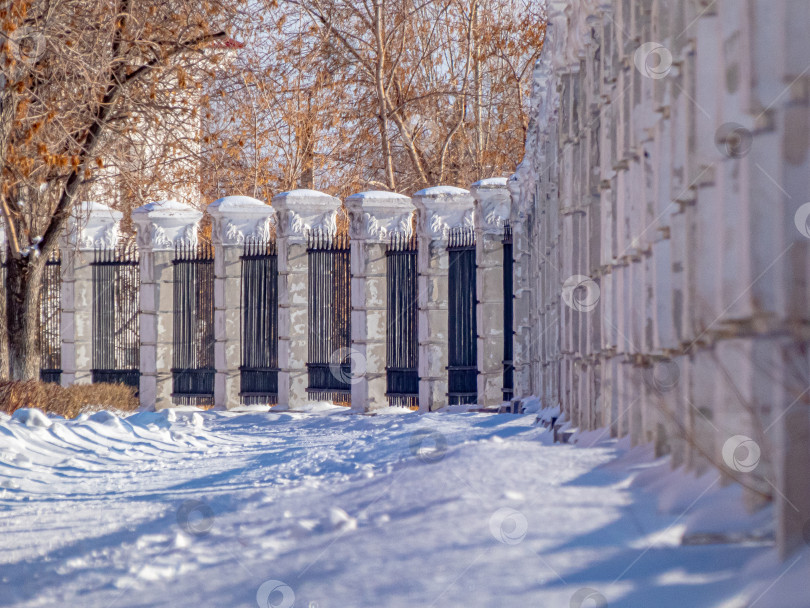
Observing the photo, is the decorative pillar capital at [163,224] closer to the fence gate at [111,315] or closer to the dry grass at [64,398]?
the fence gate at [111,315]

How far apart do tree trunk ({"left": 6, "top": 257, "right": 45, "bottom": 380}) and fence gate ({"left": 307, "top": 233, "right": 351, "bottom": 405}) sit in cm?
430

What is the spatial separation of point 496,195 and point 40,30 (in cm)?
696

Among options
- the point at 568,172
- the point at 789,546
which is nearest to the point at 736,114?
the point at 789,546

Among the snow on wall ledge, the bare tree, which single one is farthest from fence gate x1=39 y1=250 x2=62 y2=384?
the snow on wall ledge

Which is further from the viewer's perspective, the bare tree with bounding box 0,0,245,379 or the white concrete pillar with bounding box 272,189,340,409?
the white concrete pillar with bounding box 272,189,340,409

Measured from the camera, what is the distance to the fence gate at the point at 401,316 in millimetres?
14984

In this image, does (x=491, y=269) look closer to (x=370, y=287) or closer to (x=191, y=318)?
(x=370, y=287)

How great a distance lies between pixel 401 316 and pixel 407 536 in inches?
446

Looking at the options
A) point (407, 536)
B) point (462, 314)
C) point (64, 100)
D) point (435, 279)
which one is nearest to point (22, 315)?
point (64, 100)

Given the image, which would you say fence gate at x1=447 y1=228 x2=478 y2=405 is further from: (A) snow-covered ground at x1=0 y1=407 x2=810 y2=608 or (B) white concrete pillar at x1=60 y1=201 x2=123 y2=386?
(A) snow-covered ground at x1=0 y1=407 x2=810 y2=608

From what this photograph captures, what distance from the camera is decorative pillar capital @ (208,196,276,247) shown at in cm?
1567

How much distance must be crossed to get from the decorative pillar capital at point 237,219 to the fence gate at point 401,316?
2314 millimetres

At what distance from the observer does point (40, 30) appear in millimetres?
10781

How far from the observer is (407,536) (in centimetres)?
378
